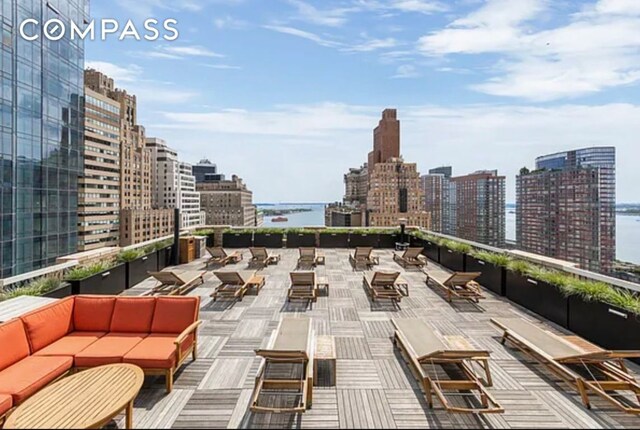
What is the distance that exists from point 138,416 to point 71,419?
761 mm

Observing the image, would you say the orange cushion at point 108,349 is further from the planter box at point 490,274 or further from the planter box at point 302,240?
the planter box at point 302,240

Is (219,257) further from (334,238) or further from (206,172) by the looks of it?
(206,172)

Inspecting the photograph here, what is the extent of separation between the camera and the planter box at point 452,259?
889 centimetres

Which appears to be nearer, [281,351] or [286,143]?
[281,351]

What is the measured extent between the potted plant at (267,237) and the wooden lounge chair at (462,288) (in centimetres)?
749

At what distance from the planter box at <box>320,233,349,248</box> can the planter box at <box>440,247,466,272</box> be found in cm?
409

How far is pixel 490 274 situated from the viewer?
7500 mm

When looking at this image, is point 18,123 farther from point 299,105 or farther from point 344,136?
point 344,136

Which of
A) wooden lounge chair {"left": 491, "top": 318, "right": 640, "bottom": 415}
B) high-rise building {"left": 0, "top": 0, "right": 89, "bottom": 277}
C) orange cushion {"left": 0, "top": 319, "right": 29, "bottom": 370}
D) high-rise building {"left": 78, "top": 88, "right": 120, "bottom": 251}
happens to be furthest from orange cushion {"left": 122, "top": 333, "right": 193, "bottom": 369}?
high-rise building {"left": 78, "top": 88, "right": 120, "bottom": 251}

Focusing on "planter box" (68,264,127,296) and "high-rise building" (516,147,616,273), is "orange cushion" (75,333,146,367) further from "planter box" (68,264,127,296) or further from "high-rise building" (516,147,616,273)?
"high-rise building" (516,147,616,273)

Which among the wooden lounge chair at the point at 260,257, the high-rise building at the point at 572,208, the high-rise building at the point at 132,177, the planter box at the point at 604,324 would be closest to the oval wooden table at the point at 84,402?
the planter box at the point at 604,324

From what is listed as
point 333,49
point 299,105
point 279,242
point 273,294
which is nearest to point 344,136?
point 299,105

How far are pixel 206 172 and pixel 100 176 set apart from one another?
281 ft

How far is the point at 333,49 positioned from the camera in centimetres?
1547
